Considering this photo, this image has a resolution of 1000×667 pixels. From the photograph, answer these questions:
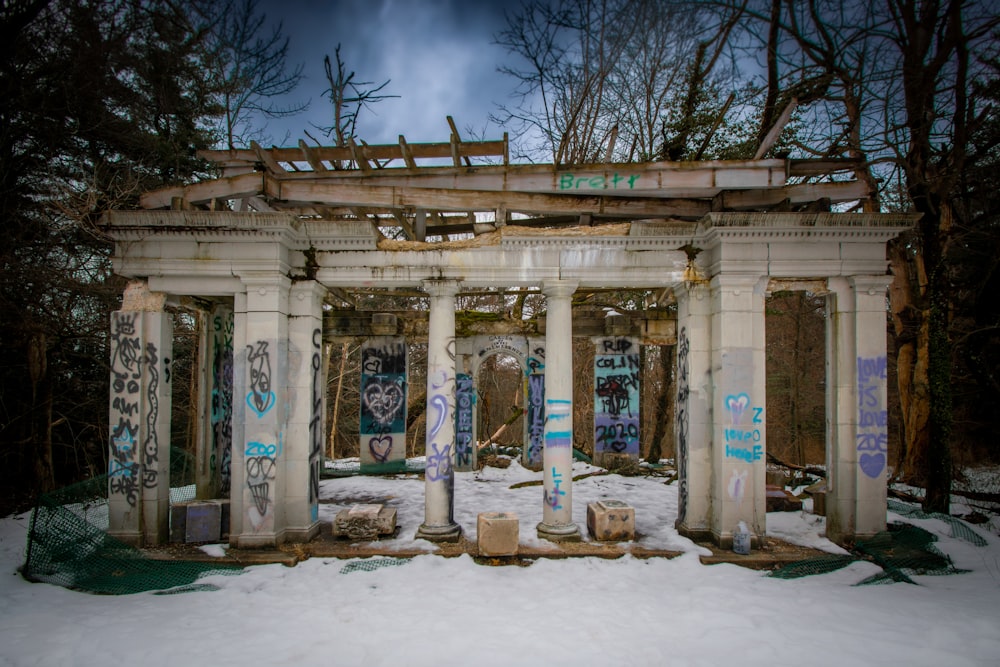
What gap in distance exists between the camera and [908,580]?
6012 mm

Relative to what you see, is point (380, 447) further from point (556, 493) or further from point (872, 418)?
point (872, 418)

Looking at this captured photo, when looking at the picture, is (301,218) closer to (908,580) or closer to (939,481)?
(908,580)

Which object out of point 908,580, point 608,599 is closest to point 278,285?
point 608,599

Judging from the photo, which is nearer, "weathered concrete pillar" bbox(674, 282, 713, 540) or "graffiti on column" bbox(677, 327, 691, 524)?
"weathered concrete pillar" bbox(674, 282, 713, 540)

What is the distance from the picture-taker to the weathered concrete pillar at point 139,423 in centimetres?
724

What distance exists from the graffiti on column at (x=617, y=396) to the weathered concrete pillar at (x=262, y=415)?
8774 mm

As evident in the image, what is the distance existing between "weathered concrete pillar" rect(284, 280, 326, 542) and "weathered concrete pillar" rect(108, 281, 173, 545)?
5.73 feet

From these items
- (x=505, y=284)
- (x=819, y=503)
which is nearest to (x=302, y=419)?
(x=505, y=284)

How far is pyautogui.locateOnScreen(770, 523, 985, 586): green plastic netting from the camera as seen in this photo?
6.22 m

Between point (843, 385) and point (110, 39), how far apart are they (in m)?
14.0

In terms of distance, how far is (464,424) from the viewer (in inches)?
551

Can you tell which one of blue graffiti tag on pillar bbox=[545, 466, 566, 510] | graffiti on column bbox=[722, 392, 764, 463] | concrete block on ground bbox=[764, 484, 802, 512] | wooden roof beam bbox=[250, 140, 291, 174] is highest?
wooden roof beam bbox=[250, 140, 291, 174]

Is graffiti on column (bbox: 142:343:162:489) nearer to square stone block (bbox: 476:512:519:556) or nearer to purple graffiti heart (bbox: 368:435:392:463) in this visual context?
square stone block (bbox: 476:512:519:556)

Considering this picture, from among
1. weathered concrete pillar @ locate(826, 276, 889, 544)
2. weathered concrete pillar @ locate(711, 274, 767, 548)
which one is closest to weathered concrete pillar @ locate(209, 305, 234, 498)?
weathered concrete pillar @ locate(711, 274, 767, 548)
